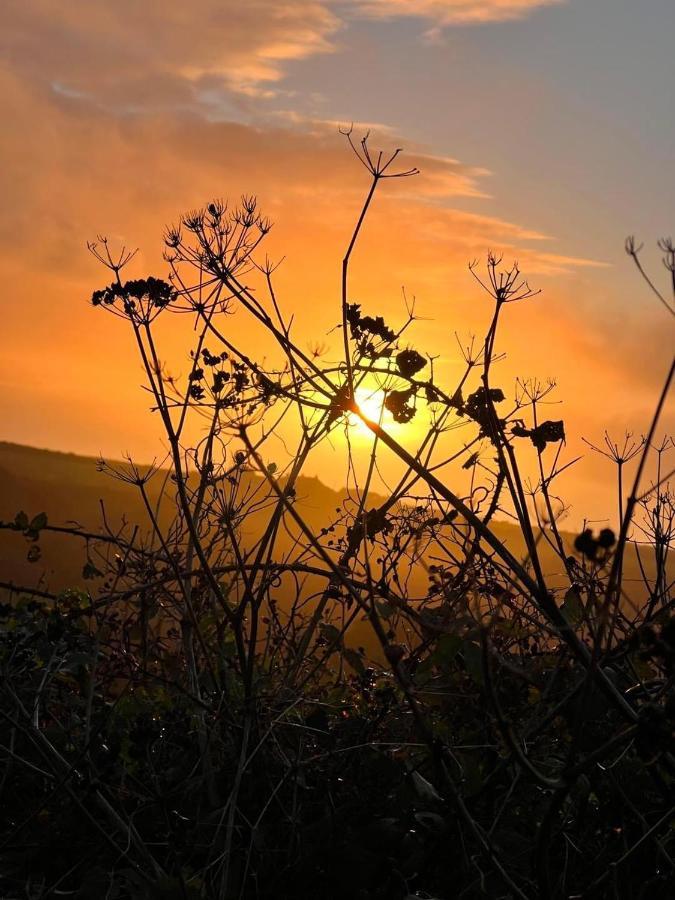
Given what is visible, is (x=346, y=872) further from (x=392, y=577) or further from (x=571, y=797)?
(x=392, y=577)

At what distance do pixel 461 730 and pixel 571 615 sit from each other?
89 centimetres

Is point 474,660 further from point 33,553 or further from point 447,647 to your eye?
point 33,553

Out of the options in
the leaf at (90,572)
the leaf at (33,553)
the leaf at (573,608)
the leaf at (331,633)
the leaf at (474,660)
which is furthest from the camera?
the leaf at (33,553)

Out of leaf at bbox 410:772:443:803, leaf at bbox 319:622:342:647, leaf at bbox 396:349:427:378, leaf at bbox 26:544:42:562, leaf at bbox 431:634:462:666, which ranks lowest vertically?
leaf at bbox 410:772:443:803

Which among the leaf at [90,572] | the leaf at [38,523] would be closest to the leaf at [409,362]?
the leaf at [90,572]

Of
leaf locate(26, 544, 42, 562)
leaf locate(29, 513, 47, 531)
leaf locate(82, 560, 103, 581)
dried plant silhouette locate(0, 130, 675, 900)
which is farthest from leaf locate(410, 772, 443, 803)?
leaf locate(26, 544, 42, 562)

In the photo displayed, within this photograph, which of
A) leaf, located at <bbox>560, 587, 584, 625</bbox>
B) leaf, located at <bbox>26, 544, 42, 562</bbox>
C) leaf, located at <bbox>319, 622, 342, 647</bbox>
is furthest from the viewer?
leaf, located at <bbox>26, 544, 42, 562</bbox>

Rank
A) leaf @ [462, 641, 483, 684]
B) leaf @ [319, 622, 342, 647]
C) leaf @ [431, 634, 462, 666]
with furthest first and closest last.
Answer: leaf @ [319, 622, 342, 647] → leaf @ [431, 634, 462, 666] → leaf @ [462, 641, 483, 684]

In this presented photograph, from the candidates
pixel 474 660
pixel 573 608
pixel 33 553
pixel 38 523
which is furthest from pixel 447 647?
pixel 33 553

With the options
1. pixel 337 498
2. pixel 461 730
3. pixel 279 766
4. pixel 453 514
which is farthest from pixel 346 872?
pixel 337 498

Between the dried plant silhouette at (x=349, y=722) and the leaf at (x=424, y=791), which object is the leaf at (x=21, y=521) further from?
the leaf at (x=424, y=791)

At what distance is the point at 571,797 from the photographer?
362cm

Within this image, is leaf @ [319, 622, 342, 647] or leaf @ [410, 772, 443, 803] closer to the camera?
leaf @ [410, 772, 443, 803]

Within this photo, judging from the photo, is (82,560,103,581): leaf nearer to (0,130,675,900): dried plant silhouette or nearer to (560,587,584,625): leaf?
(0,130,675,900): dried plant silhouette
